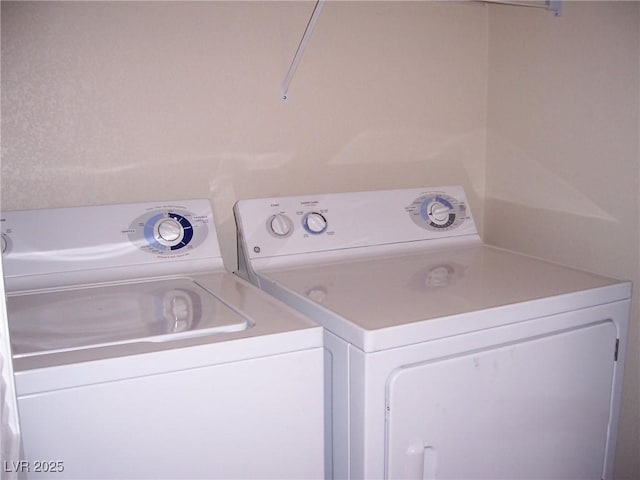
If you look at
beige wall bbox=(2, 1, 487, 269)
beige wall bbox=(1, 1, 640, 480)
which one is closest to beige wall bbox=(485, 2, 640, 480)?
beige wall bbox=(1, 1, 640, 480)

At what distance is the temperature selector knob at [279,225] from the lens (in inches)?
69.4

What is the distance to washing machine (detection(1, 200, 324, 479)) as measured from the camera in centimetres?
102

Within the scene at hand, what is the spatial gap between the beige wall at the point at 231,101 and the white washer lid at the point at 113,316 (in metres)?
0.37

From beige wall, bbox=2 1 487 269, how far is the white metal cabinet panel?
81 cm

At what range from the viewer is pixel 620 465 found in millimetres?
1840

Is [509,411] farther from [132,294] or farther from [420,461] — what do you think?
[132,294]

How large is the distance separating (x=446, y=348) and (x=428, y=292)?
200mm

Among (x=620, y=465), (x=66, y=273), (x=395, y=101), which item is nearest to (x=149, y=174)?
(x=66, y=273)

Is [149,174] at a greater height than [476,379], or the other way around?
[149,174]

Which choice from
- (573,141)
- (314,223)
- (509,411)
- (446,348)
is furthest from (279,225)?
(573,141)

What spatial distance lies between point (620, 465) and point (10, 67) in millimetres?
2114

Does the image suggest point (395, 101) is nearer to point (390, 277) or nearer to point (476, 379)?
point (390, 277)

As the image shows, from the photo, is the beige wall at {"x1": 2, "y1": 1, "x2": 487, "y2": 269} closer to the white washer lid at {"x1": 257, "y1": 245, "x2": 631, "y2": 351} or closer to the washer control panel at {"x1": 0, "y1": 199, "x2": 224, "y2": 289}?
the washer control panel at {"x1": 0, "y1": 199, "x2": 224, "y2": 289}

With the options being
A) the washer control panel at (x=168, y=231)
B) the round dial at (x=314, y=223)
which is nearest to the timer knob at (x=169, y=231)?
the washer control panel at (x=168, y=231)
